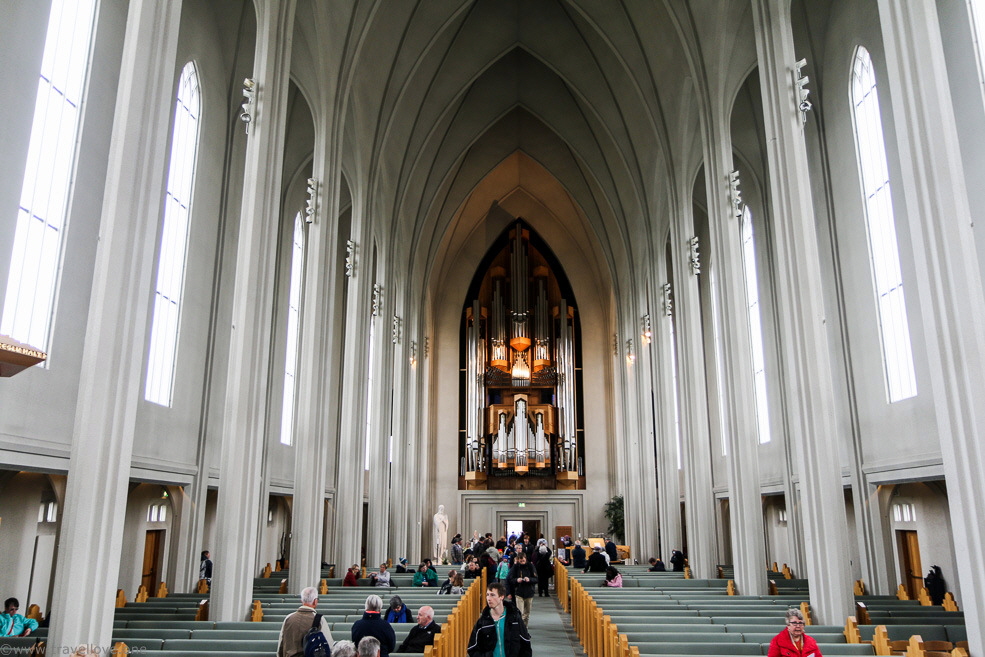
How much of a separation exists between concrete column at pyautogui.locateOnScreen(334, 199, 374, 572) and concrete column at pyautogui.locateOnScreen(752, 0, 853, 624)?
10287mm

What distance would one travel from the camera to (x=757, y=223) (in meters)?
20.0

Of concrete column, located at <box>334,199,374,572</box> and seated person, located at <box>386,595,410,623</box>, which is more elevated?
concrete column, located at <box>334,199,374,572</box>

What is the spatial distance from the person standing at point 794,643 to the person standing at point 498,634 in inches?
84.7

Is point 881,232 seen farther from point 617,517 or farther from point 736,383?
point 617,517

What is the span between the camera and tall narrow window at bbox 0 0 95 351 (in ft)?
32.5

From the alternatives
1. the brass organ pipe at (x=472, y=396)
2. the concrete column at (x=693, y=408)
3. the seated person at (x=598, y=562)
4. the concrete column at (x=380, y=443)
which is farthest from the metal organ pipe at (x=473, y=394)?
the seated person at (x=598, y=562)

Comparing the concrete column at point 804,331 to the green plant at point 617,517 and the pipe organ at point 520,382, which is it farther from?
the pipe organ at point 520,382

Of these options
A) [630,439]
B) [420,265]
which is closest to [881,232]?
[630,439]

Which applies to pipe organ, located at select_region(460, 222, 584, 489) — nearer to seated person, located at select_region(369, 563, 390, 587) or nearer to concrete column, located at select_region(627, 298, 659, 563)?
concrete column, located at select_region(627, 298, 659, 563)

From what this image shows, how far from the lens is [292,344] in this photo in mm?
20547

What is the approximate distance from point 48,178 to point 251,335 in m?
3.64

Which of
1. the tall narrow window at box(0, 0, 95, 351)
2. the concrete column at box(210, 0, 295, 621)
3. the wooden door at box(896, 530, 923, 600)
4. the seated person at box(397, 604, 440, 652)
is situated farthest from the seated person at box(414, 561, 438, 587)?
the wooden door at box(896, 530, 923, 600)

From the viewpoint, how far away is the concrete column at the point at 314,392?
44.7 ft

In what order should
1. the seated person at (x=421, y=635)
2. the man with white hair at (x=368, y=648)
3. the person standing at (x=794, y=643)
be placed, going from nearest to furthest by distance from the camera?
1. the man with white hair at (x=368, y=648)
2. the person standing at (x=794, y=643)
3. the seated person at (x=421, y=635)
